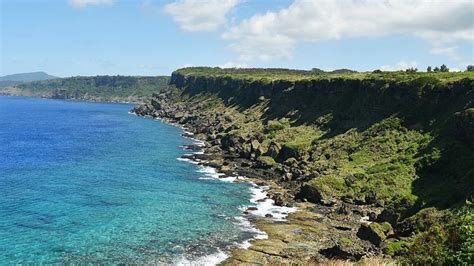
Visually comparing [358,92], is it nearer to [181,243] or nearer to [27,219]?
[181,243]

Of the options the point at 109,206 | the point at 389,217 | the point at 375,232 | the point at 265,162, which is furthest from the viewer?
the point at 265,162

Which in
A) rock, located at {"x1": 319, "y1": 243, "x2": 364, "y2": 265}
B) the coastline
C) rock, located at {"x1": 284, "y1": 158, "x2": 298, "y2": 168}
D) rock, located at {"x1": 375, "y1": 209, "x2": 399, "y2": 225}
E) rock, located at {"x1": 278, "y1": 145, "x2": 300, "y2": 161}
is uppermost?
rock, located at {"x1": 278, "y1": 145, "x2": 300, "y2": 161}

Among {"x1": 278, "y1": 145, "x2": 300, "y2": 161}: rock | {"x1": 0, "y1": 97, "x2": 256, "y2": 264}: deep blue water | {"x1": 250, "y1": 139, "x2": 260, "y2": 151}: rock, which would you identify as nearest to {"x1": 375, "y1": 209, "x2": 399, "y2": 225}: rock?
{"x1": 0, "y1": 97, "x2": 256, "y2": 264}: deep blue water

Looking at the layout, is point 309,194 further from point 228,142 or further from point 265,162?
point 228,142

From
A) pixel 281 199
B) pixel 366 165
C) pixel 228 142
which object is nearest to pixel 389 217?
pixel 281 199

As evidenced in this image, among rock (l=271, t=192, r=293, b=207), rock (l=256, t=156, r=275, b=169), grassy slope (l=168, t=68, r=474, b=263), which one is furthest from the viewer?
rock (l=256, t=156, r=275, b=169)

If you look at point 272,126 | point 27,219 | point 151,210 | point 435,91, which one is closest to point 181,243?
point 151,210

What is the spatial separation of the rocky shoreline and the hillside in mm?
157

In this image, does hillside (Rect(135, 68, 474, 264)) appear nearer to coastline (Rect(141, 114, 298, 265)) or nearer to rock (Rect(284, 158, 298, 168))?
rock (Rect(284, 158, 298, 168))

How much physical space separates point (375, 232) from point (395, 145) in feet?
130

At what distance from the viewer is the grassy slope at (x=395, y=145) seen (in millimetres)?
54031

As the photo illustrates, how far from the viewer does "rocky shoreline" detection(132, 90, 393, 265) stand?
165ft

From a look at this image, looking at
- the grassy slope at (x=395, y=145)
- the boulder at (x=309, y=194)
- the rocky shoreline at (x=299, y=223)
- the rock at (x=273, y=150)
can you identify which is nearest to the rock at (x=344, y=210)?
the rocky shoreline at (x=299, y=223)

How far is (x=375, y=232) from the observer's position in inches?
2105
